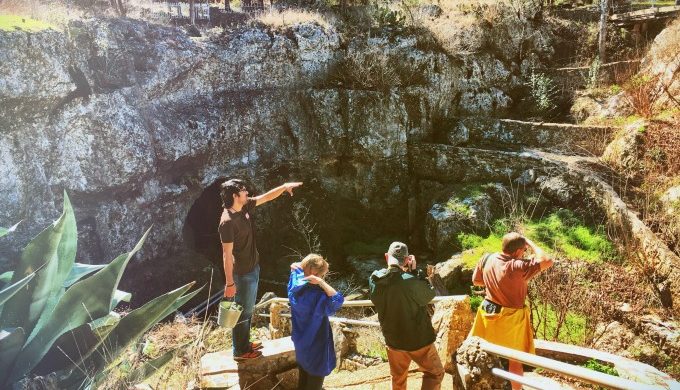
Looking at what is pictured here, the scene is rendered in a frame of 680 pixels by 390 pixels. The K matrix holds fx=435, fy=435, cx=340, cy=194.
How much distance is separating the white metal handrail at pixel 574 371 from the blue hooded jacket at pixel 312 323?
42.1 inches

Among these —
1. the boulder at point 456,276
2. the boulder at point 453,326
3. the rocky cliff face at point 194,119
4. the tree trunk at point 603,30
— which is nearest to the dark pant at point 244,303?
the boulder at point 453,326

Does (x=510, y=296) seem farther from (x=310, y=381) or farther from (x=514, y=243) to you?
(x=310, y=381)

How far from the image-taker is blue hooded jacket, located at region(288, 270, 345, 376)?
305 cm

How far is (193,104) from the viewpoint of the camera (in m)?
11.9

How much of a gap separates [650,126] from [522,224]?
139 inches

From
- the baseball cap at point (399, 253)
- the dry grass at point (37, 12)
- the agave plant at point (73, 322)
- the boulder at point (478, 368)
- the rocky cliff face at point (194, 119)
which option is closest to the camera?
the agave plant at point (73, 322)

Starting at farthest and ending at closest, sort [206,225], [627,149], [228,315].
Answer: [206,225] → [627,149] → [228,315]

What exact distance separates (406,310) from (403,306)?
35mm

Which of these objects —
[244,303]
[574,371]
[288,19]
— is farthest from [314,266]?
[288,19]

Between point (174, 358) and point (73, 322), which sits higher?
point (73, 322)

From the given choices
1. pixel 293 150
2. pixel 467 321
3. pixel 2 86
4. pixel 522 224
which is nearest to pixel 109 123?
pixel 2 86

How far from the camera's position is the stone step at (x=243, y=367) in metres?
3.48

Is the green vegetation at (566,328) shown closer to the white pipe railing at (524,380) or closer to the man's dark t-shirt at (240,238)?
the white pipe railing at (524,380)

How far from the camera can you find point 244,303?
376cm
